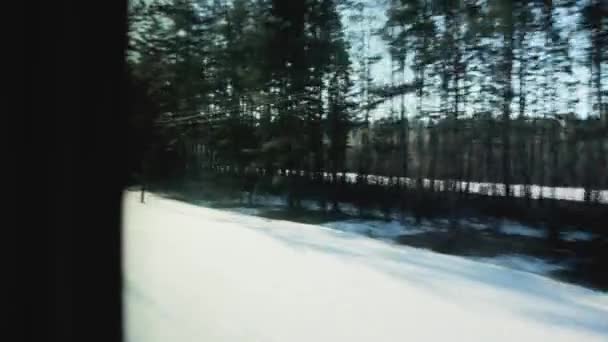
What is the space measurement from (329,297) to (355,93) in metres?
8.75

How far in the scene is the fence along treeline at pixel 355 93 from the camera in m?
7.90

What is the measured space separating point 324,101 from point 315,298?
30.0 feet

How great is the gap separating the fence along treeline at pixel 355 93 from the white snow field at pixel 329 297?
3.68m

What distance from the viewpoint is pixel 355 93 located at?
1168cm

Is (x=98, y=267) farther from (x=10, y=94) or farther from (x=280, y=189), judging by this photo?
(x=280, y=189)

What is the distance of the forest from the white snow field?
11.1 feet

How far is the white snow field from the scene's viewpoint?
289cm

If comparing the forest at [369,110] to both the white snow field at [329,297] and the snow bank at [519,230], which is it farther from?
the white snow field at [329,297]

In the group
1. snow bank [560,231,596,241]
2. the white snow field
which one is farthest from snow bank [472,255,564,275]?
the white snow field

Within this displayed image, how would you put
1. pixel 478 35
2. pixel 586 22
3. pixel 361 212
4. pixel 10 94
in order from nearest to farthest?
pixel 10 94, pixel 586 22, pixel 478 35, pixel 361 212

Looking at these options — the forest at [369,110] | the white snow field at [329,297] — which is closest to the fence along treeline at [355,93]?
the forest at [369,110]

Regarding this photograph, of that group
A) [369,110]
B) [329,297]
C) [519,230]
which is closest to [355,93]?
[369,110]

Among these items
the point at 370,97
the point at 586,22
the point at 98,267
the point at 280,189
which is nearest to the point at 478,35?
the point at 586,22

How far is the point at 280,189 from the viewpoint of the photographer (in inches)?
504
